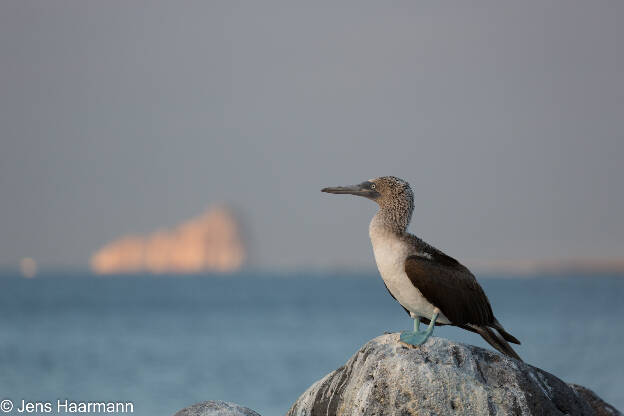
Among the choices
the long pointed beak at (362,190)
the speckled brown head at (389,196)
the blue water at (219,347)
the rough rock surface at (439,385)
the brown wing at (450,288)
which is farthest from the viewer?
the blue water at (219,347)

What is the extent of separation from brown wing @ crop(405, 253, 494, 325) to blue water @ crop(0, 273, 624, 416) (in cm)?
1478

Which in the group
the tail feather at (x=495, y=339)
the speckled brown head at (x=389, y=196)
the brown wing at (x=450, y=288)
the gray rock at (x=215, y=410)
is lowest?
the gray rock at (x=215, y=410)

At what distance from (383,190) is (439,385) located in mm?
1764

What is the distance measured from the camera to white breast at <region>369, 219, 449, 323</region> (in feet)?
24.1

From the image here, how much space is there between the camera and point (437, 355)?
734 centimetres

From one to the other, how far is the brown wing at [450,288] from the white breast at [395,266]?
2.5 inches

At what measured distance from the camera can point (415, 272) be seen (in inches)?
286

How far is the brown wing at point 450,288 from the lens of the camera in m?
7.29

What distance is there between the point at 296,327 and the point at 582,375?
2777 cm

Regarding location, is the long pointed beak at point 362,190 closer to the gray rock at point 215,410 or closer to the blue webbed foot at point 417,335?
the blue webbed foot at point 417,335

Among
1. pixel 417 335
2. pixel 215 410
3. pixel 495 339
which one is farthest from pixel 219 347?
pixel 417 335

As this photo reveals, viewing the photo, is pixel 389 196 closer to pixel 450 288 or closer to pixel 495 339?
pixel 450 288

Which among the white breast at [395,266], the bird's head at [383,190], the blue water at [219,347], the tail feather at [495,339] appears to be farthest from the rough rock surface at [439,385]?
the blue water at [219,347]

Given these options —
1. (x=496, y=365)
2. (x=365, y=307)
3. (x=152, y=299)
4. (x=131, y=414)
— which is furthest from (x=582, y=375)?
(x=152, y=299)
